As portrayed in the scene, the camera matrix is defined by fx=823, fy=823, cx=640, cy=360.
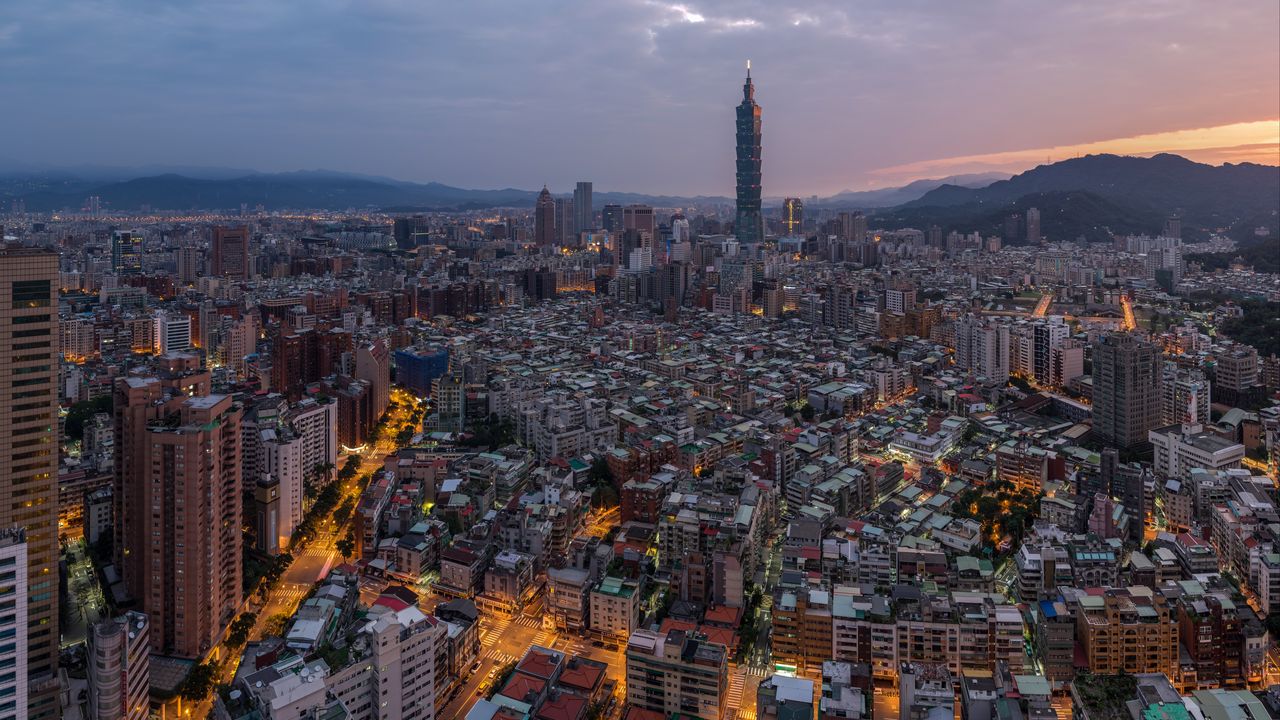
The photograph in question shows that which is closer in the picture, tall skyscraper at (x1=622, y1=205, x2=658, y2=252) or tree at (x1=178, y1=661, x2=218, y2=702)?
tree at (x1=178, y1=661, x2=218, y2=702)

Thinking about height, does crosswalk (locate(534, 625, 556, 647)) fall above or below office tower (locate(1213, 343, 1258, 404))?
below

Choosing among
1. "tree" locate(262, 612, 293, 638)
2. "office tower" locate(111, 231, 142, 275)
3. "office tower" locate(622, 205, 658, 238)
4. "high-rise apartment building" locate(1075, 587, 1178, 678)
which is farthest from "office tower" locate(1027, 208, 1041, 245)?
"tree" locate(262, 612, 293, 638)


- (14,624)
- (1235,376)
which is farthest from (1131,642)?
(1235,376)

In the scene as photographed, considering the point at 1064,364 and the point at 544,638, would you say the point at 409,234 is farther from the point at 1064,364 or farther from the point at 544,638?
the point at 544,638

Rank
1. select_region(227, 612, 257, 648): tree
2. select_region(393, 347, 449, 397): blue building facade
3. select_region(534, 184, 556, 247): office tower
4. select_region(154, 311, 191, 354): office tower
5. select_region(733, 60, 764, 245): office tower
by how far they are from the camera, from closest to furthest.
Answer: select_region(227, 612, 257, 648): tree < select_region(393, 347, 449, 397): blue building facade < select_region(154, 311, 191, 354): office tower < select_region(733, 60, 764, 245): office tower < select_region(534, 184, 556, 247): office tower

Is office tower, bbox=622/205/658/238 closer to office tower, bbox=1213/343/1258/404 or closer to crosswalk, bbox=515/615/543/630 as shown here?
office tower, bbox=1213/343/1258/404

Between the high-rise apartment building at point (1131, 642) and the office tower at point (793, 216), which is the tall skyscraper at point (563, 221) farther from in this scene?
the high-rise apartment building at point (1131, 642)
